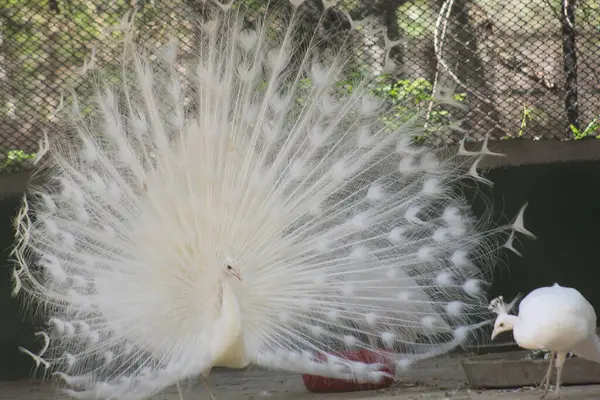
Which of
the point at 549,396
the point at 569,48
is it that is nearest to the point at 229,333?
the point at 549,396

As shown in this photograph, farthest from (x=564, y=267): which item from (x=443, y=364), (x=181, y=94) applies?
(x=181, y=94)

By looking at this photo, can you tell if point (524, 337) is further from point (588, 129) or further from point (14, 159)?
point (14, 159)

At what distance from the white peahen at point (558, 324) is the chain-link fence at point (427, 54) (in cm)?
226

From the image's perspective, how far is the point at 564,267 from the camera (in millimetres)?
7098

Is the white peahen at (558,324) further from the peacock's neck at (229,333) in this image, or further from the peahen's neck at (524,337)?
the peacock's neck at (229,333)

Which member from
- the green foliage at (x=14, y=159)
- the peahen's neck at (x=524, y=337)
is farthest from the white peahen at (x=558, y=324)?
the green foliage at (x=14, y=159)

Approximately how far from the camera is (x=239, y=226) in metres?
5.08

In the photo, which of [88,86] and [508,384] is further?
[88,86]

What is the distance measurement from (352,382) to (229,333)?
135cm

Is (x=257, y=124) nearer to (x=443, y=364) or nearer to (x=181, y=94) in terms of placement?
(x=181, y=94)

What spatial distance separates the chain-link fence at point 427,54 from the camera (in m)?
6.88

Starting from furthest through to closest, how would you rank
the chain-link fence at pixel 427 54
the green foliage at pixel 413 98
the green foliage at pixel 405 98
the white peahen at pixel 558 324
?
1. the chain-link fence at pixel 427 54
2. the green foliage at pixel 413 98
3. the green foliage at pixel 405 98
4. the white peahen at pixel 558 324

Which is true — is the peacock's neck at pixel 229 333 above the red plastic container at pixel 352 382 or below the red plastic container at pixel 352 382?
above

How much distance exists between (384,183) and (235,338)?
1273 mm
